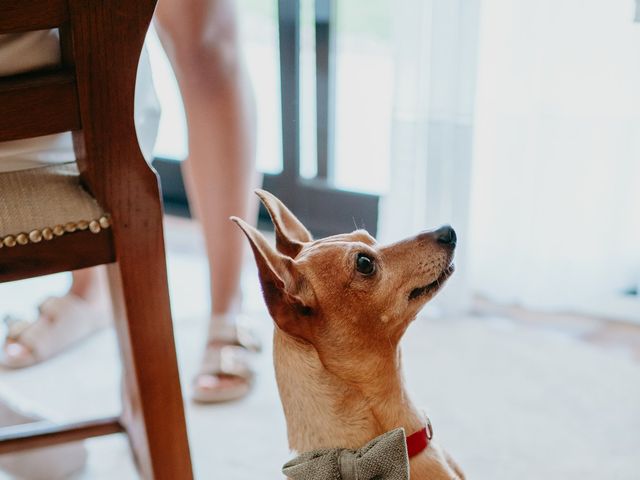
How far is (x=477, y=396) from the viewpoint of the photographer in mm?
1779

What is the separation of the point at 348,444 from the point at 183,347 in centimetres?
93

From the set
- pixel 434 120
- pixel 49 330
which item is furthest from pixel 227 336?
pixel 434 120

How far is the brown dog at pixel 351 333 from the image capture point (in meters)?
1.09

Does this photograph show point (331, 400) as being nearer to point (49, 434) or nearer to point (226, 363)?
point (49, 434)

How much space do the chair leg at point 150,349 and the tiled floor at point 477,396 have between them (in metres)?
0.32

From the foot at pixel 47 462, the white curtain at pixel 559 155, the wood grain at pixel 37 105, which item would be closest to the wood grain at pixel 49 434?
the foot at pixel 47 462

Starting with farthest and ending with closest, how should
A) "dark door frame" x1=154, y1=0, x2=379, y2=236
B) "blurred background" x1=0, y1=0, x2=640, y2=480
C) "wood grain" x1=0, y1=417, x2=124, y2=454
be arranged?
1. "dark door frame" x1=154, y1=0, x2=379, y2=236
2. "blurred background" x1=0, y1=0, x2=640, y2=480
3. "wood grain" x1=0, y1=417, x2=124, y2=454

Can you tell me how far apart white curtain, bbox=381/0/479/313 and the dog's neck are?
872mm

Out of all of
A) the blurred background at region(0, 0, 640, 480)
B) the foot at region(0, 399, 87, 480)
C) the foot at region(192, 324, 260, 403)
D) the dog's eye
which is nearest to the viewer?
the dog's eye

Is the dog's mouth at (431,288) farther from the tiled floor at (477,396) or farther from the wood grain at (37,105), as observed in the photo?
the tiled floor at (477,396)

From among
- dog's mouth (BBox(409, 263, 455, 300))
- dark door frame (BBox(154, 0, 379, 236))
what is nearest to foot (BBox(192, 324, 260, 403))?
dark door frame (BBox(154, 0, 379, 236))

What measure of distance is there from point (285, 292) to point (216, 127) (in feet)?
2.44

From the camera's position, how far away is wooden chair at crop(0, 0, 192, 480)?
101cm

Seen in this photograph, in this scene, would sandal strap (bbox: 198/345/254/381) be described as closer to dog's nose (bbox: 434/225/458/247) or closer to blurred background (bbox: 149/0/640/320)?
blurred background (bbox: 149/0/640/320)
